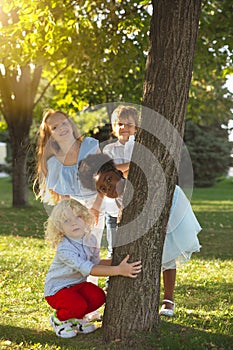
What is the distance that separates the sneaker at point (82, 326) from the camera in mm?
4926

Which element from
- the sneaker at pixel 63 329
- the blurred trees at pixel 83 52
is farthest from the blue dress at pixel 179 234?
the blurred trees at pixel 83 52

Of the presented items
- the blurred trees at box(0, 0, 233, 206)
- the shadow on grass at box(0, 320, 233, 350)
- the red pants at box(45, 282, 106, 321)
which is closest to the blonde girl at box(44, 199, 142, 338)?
the red pants at box(45, 282, 106, 321)

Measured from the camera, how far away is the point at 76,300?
487 centimetres

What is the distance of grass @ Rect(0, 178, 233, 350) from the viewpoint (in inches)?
184

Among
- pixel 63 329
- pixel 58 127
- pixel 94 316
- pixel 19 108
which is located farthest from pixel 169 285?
pixel 19 108

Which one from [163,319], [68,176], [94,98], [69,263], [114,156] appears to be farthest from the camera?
[94,98]

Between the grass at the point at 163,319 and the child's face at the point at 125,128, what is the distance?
1.76 m

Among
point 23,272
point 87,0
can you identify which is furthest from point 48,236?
point 87,0

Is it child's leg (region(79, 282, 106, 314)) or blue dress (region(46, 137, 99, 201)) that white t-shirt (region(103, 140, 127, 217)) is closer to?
blue dress (region(46, 137, 99, 201))

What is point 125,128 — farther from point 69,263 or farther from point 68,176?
point 69,263

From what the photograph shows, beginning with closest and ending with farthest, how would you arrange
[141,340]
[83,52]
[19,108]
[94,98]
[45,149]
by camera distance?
[141,340]
[45,149]
[83,52]
[19,108]
[94,98]

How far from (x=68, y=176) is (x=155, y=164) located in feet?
4.98

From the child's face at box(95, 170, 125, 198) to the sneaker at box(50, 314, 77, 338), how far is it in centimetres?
124

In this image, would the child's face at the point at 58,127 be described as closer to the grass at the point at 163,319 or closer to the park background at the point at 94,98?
the park background at the point at 94,98
